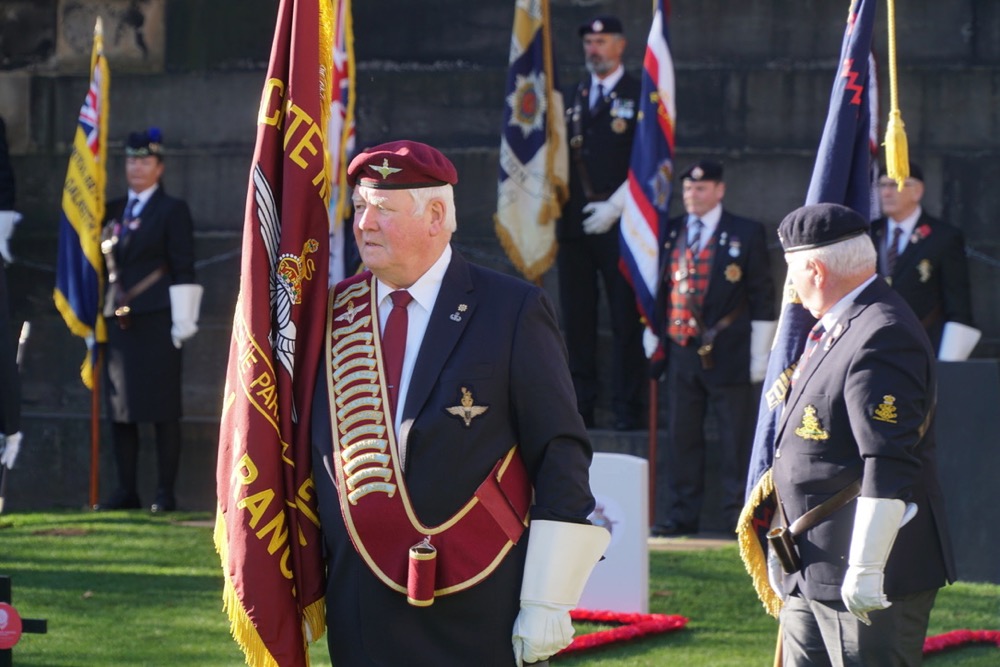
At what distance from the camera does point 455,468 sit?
3.82 metres

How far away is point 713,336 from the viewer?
9.55 meters

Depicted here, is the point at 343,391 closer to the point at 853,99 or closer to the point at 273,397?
the point at 273,397

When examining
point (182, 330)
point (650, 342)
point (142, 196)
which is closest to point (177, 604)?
point (182, 330)

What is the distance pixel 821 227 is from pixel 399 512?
1.61m

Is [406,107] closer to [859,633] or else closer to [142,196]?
[142,196]

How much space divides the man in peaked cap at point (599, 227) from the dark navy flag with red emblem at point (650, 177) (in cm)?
30

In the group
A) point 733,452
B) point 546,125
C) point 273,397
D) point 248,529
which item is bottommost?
point 733,452

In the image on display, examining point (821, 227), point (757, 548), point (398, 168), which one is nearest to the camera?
point (398, 168)

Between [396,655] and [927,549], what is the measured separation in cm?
167

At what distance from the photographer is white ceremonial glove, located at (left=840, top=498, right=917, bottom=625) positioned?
4.39 m

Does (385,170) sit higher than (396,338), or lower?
higher

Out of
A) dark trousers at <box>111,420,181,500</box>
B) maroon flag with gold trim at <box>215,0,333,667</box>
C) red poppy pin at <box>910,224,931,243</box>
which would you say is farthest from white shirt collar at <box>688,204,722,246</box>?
maroon flag with gold trim at <box>215,0,333,667</box>

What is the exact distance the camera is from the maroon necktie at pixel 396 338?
13.0ft

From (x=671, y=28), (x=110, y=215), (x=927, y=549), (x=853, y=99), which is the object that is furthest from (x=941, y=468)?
(x=110, y=215)
